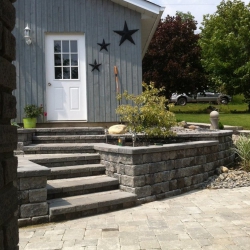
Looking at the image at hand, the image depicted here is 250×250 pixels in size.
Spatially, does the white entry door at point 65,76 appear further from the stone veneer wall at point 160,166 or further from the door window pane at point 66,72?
the stone veneer wall at point 160,166

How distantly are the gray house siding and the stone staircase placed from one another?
1200mm

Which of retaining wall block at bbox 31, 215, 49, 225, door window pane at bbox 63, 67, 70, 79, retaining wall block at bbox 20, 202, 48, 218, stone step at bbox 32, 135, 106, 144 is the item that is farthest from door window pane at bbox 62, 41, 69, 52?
retaining wall block at bbox 31, 215, 49, 225

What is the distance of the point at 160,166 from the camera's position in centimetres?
590

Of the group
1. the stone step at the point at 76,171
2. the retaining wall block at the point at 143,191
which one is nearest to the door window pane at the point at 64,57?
the stone step at the point at 76,171

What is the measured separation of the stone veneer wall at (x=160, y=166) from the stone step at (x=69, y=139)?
3.32 ft

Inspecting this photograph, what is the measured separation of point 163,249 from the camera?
361 cm

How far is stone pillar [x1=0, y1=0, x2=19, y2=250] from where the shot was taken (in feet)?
5.86

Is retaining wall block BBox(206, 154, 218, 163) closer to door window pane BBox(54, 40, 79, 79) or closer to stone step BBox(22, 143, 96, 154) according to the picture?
stone step BBox(22, 143, 96, 154)

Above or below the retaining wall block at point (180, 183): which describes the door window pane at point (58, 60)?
above

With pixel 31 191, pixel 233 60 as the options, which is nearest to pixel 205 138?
pixel 31 191

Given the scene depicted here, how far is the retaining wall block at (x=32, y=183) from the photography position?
4477 millimetres

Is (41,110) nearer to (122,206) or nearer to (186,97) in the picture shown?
(122,206)

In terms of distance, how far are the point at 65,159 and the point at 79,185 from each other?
92cm

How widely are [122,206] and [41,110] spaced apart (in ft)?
13.1
